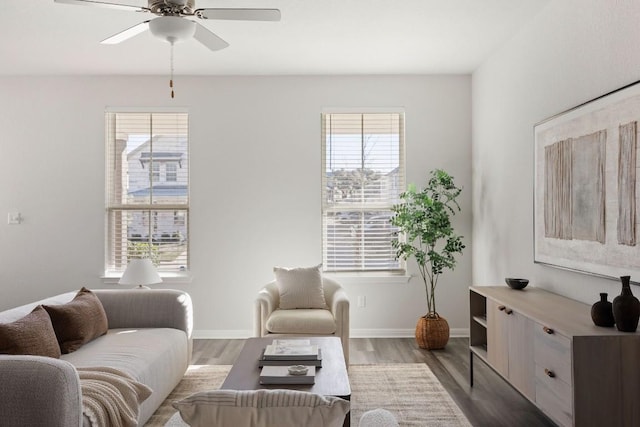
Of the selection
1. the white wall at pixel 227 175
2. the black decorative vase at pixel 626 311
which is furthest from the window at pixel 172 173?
the black decorative vase at pixel 626 311

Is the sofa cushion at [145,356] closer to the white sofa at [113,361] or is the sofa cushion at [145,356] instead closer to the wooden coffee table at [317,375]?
the white sofa at [113,361]

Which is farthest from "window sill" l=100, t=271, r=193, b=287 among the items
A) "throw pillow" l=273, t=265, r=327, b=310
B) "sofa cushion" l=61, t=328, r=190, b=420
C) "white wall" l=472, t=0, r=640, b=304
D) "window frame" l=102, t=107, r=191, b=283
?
"white wall" l=472, t=0, r=640, b=304

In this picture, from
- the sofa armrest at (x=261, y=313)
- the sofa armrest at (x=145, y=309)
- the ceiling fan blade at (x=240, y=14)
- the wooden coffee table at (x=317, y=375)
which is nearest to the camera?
the wooden coffee table at (x=317, y=375)

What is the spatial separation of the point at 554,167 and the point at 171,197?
3891 mm

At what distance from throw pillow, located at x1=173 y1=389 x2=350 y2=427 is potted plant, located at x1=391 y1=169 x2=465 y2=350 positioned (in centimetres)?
400

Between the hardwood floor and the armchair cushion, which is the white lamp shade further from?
the armchair cushion

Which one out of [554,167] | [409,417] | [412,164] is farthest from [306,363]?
[412,164]

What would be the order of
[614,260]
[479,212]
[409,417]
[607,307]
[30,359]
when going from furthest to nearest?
[479,212] < [409,417] < [614,260] < [607,307] < [30,359]

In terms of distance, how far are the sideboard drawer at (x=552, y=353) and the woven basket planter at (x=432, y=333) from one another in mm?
2279

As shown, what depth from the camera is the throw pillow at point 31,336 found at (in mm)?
2662

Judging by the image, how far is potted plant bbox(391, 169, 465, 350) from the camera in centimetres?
516

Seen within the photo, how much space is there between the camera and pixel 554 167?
11.9 feet

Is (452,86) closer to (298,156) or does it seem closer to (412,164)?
(412,164)

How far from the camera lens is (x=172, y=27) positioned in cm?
276
